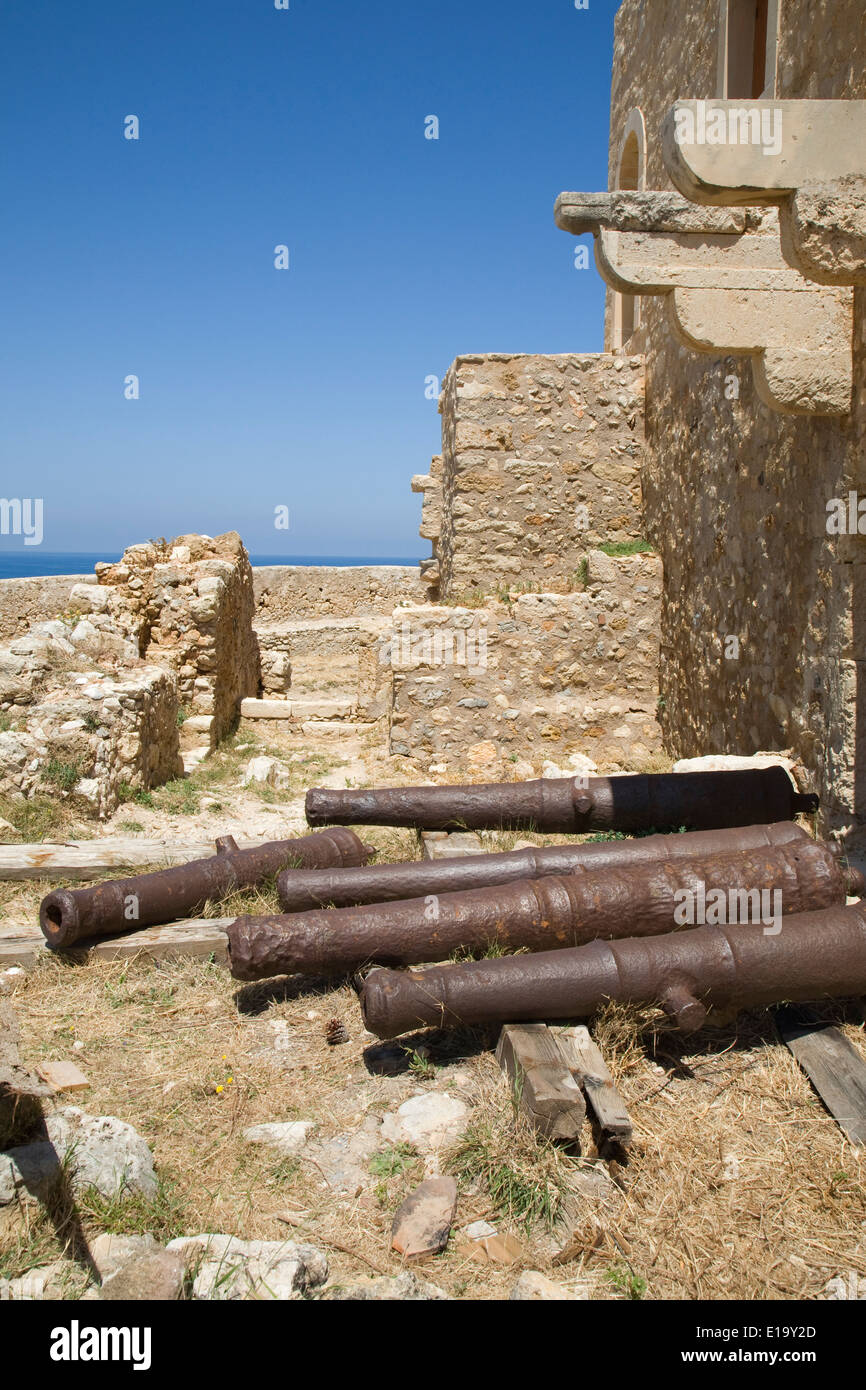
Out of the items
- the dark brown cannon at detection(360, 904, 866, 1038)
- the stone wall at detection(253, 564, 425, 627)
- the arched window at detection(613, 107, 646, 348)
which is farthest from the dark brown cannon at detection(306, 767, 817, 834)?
the stone wall at detection(253, 564, 425, 627)

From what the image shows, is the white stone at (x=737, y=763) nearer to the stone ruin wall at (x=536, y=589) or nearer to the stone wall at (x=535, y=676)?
the stone ruin wall at (x=536, y=589)

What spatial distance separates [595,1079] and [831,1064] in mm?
917

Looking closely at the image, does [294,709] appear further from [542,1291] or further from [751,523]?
[542,1291]

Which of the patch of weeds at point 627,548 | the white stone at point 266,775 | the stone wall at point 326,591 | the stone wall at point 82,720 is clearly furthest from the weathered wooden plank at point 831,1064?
the stone wall at point 326,591

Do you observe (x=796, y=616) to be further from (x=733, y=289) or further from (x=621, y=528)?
(x=621, y=528)

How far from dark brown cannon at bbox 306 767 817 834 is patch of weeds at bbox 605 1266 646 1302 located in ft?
8.61

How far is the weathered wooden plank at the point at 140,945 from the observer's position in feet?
13.2

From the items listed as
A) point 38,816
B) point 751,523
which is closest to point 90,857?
point 38,816

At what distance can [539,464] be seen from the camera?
854 centimetres

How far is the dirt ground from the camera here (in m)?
2.39
